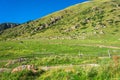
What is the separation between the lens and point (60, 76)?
17.2m

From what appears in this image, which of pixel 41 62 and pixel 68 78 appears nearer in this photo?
pixel 68 78

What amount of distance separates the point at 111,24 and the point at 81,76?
14808 cm

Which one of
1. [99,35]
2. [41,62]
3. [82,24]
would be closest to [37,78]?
[41,62]

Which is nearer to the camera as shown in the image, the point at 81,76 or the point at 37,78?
the point at 81,76

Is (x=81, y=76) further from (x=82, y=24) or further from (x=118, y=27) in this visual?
(x=82, y=24)

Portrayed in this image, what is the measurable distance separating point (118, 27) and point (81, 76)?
140 meters

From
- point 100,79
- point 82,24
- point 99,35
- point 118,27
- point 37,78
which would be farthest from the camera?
point 82,24

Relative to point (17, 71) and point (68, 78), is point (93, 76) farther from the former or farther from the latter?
point (17, 71)

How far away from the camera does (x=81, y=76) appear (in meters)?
16.7

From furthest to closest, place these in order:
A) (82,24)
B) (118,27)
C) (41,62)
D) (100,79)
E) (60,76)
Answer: (82,24) < (118,27) < (41,62) < (60,76) < (100,79)

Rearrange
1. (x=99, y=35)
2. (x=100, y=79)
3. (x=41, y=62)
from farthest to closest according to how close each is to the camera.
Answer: (x=99, y=35), (x=41, y=62), (x=100, y=79)

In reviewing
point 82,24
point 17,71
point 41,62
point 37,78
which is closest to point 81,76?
point 37,78

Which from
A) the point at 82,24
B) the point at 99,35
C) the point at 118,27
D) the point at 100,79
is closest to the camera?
the point at 100,79

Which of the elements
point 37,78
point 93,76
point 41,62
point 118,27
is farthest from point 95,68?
point 118,27
